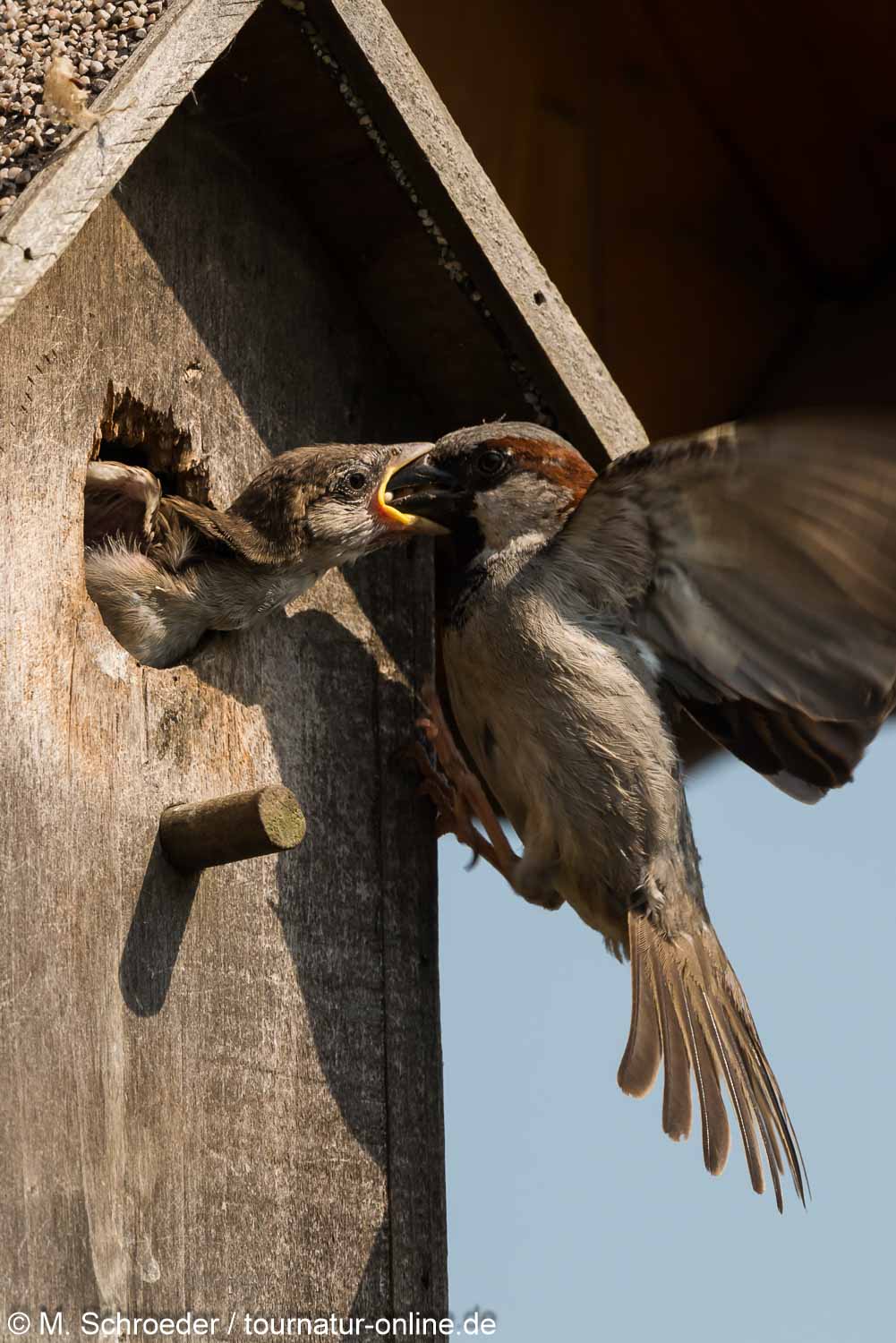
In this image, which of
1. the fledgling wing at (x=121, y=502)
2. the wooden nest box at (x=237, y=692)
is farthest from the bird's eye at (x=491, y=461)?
the fledgling wing at (x=121, y=502)

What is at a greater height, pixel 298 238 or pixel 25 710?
pixel 298 238

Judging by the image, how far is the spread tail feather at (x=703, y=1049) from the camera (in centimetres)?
311

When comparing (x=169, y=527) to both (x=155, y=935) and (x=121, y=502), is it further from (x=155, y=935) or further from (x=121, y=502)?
(x=155, y=935)

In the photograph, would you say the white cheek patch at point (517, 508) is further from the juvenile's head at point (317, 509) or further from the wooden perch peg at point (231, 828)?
the wooden perch peg at point (231, 828)

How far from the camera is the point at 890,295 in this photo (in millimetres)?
3947

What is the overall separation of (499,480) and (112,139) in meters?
0.94

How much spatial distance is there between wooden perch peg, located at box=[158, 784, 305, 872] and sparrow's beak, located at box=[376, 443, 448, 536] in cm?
66

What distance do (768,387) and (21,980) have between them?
Answer: 7.24ft

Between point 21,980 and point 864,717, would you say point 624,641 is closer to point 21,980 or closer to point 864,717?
point 864,717

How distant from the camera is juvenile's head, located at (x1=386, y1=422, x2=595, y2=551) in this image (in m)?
3.30

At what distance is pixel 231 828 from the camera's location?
269cm

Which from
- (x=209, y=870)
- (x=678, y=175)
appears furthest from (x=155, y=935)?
(x=678, y=175)

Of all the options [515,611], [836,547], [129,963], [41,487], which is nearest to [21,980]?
[129,963]

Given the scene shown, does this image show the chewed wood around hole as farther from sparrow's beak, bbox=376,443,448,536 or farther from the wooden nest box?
sparrow's beak, bbox=376,443,448,536
